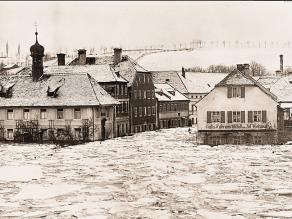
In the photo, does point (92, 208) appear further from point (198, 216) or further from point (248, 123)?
point (248, 123)

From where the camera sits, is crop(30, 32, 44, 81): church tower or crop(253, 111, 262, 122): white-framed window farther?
crop(30, 32, 44, 81): church tower

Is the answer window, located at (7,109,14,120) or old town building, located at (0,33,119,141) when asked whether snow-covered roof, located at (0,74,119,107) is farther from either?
window, located at (7,109,14,120)

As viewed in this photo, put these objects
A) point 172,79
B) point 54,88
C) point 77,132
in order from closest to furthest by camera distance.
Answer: point 77,132
point 54,88
point 172,79

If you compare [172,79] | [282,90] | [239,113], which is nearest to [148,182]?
[239,113]

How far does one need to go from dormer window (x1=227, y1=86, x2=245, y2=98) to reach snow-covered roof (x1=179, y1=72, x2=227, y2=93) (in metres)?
49.3

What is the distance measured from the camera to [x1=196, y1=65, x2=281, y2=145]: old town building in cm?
5450

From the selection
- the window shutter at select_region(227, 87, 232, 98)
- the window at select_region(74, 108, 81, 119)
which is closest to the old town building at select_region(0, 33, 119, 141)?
the window at select_region(74, 108, 81, 119)

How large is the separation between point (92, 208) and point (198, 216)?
4969 millimetres

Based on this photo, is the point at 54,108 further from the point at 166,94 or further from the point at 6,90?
the point at 166,94

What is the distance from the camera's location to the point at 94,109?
2376 inches

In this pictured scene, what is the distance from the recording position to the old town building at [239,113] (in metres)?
54.5

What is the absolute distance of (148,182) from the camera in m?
32.0

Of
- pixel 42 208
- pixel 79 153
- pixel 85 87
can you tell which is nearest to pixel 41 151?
pixel 79 153

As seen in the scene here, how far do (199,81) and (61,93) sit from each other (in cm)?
5425
